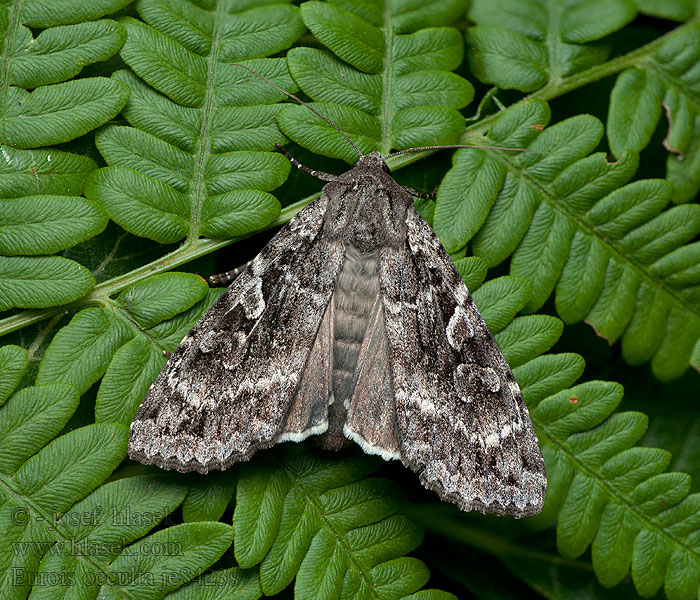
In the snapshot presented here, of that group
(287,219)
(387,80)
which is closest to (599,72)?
(387,80)

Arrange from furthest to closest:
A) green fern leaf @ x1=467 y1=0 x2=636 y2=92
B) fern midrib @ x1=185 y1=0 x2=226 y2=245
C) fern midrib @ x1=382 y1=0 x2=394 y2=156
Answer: green fern leaf @ x1=467 y1=0 x2=636 y2=92 < fern midrib @ x1=382 y1=0 x2=394 y2=156 < fern midrib @ x1=185 y1=0 x2=226 y2=245

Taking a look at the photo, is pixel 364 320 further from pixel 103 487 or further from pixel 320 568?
pixel 103 487

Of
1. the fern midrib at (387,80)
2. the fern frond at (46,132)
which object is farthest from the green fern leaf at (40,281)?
the fern midrib at (387,80)

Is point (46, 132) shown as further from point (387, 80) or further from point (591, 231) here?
point (591, 231)

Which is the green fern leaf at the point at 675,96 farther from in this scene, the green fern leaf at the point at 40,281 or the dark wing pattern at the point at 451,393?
the green fern leaf at the point at 40,281

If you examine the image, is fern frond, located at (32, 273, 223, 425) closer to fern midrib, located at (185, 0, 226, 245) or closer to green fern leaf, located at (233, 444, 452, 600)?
fern midrib, located at (185, 0, 226, 245)

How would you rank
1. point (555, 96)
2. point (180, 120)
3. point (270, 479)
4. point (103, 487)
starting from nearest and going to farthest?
point (103, 487)
point (270, 479)
point (180, 120)
point (555, 96)

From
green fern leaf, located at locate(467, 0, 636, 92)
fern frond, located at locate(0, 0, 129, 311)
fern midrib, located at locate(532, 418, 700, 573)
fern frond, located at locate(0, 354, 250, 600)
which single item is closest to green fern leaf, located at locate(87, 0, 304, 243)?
fern frond, located at locate(0, 0, 129, 311)

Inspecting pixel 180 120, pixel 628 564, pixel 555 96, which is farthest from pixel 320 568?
pixel 555 96
